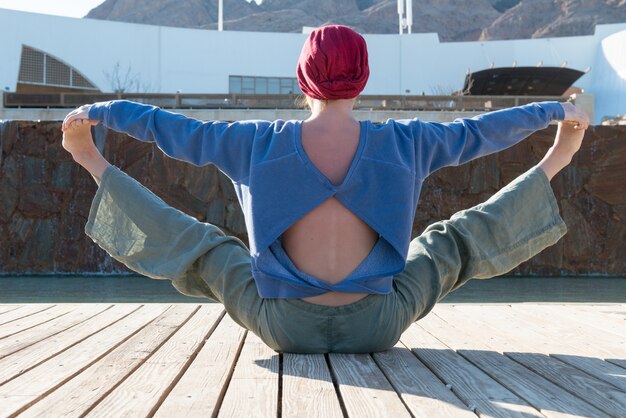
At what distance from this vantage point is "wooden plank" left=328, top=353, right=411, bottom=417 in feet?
5.86

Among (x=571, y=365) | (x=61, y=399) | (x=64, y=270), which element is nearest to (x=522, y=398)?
(x=571, y=365)

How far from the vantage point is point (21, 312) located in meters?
3.67

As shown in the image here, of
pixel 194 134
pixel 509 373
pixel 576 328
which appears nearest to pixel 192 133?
pixel 194 134

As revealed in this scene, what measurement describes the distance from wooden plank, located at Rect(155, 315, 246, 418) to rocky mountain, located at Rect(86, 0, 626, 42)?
57.6m

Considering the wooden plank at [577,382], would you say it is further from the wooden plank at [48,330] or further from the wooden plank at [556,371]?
the wooden plank at [48,330]

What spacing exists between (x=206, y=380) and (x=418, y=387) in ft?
1.72

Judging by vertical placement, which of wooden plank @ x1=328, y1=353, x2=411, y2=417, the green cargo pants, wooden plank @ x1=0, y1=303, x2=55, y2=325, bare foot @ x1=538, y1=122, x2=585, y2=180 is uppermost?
bare foot @ x1=538, y1=122, x2=585, y2=180

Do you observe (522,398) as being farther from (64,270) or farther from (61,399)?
(64,270)

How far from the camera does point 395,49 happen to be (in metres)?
33.8

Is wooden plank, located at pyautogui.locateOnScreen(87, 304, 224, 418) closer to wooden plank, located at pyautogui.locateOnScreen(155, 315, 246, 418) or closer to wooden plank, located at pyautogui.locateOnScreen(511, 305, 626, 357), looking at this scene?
wooden plank, located at pyautogui.locateOnScreen(155, 315, 246, 418)

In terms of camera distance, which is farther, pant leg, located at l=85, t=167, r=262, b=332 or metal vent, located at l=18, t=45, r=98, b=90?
metal vent, located at l=18, t=45, r=98, b=90

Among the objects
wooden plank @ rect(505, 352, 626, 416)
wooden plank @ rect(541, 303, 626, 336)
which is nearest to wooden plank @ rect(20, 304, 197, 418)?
wooden plank @ rect(505, 352, 626, 416)

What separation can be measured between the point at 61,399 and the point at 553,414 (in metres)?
1.07

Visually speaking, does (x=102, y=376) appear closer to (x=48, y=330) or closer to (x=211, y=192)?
(x=48, y=330)
